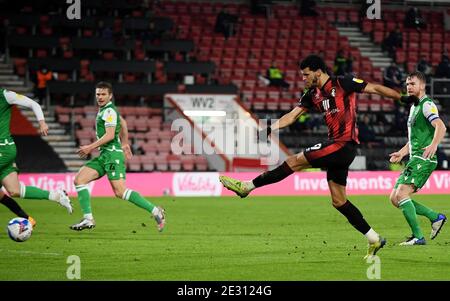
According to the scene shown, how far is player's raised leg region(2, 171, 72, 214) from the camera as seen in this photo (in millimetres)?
15648

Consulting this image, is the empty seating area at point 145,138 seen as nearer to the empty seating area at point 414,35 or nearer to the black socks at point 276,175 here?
the empty seating area at point 414,35

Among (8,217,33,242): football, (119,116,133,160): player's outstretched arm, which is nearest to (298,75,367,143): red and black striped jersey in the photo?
(8,217,33,242): football

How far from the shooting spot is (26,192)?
1622 centimetres

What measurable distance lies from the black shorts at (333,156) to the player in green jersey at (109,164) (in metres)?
4.35

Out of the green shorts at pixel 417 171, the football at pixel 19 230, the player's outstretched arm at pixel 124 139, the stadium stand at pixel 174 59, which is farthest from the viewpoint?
the stadium stand at pixel 174 59

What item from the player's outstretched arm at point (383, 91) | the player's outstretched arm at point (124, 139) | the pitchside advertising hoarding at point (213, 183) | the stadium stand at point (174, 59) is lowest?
the pitchside advertising hoarding at point (213, 183)

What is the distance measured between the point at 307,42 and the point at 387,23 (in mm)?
4540

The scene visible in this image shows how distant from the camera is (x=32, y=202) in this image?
1096 inches

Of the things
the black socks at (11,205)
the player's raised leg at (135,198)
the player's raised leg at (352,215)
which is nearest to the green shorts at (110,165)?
the player's raised leg at (135,198)

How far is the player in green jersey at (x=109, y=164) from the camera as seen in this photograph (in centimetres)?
1625

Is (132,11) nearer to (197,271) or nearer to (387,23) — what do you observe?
(387,23)

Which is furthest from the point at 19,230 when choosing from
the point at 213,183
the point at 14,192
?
the point at 213,183

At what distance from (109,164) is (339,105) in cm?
529

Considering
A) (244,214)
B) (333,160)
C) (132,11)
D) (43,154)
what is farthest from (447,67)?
(333,160)
